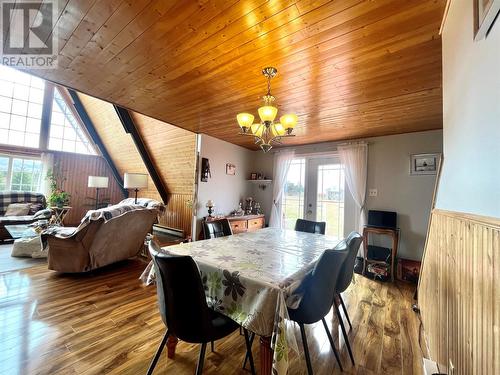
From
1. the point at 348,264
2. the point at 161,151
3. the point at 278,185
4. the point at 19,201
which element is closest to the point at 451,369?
the point at 348,264

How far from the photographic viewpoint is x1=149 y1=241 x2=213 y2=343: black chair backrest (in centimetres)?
106

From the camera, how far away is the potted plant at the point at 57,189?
500 cm

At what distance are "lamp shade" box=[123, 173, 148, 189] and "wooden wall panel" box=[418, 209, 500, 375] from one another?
562 centimetres

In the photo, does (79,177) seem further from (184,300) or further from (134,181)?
(184,300)

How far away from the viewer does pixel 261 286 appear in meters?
1.14

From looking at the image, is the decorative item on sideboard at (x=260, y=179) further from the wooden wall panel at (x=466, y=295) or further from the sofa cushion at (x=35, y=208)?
the sofa cushion at (x=35, y=208)

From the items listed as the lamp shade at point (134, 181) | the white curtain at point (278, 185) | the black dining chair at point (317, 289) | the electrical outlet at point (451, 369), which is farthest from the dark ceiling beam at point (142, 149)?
the electrical outlet at point (451, 369)

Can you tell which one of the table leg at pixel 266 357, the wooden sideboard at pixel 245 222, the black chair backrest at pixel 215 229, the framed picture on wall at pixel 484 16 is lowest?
the table leg at pixel 266 357

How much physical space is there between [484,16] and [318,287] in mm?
1481

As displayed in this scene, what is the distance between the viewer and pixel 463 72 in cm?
112

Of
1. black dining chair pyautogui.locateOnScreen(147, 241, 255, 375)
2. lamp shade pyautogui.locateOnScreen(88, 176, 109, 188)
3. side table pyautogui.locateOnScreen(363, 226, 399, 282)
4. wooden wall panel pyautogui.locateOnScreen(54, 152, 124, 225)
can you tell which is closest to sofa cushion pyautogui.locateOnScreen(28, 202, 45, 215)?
wooden wall panel pyautogui.locateOnScreen(54, 152, 124, 225)

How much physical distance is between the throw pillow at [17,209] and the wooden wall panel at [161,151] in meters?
2.39

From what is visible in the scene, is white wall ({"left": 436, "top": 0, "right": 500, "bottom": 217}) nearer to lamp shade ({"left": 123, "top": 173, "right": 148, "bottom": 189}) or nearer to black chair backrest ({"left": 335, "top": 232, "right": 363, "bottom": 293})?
black chair backrest ({"left": 335, "top": 232, "right": 363, "bottom": 293})

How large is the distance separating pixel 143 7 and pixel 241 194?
4.05m
